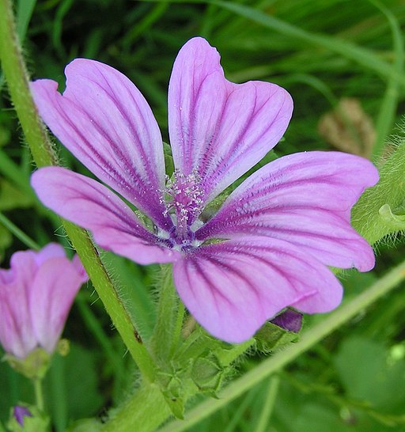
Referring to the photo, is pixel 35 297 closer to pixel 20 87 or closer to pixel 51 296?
pixel 51 296

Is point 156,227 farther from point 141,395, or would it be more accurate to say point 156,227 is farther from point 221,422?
point 221,422

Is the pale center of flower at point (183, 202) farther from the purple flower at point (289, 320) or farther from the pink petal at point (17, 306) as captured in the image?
the pink petal at point (17, 306)

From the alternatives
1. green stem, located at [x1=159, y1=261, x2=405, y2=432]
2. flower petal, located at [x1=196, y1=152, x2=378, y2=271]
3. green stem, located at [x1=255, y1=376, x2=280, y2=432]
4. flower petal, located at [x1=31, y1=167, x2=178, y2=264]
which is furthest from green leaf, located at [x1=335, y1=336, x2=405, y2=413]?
flower petal, located at [x1=31, y1=167, x2=178, y2=264]

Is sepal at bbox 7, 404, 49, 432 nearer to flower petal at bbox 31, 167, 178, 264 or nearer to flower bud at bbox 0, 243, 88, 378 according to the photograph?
flower bud at bbox 0, 243, 88, 378

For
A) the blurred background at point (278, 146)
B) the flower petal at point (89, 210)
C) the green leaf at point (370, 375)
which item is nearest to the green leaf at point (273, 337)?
the flower petal at point (89, 210)

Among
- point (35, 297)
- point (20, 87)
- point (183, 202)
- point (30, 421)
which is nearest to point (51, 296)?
point (35, 297)
